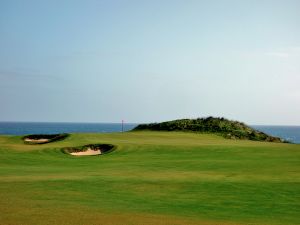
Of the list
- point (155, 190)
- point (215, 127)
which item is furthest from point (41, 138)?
point (155, 190)

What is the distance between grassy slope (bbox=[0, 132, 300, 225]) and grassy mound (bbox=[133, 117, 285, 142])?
33.9 meters

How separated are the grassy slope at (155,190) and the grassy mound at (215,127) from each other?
111 feet

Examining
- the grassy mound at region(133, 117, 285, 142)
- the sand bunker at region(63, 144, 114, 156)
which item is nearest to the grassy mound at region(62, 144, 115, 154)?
the sand bunker at region(63, 144, 114, 156)

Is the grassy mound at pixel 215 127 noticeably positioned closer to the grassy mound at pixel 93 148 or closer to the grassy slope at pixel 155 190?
the grassy mound at pixel 93 148

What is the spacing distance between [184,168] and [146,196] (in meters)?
9.88

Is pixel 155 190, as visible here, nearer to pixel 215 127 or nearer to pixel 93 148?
pixel 93 148

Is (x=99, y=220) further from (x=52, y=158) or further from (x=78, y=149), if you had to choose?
(x=78, y=149)

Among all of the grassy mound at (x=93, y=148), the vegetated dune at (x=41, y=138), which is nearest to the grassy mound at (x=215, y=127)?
the vegetated dune at (x=41, y=138)

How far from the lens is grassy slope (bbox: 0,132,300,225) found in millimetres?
13773

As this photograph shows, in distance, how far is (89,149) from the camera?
4141cm

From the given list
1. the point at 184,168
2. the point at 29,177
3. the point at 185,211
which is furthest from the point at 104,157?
the point at 185,211

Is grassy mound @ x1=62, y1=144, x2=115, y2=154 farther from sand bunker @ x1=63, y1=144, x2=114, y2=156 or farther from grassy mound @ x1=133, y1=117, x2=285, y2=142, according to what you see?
grassy mound @ x1=133, y1=117, x2=285, y2=142

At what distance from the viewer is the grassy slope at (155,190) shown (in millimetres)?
13773

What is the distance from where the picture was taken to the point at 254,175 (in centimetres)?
2392
